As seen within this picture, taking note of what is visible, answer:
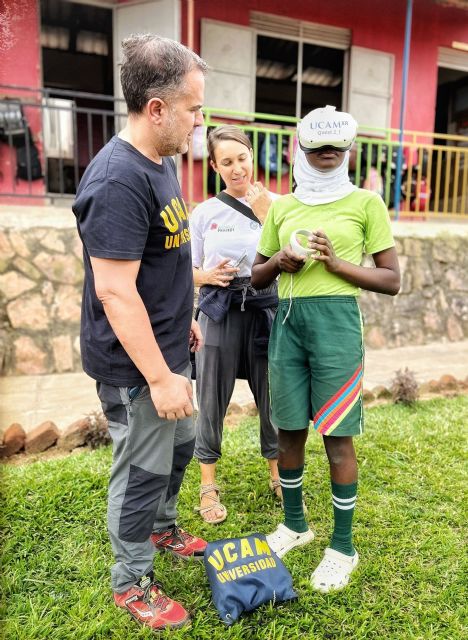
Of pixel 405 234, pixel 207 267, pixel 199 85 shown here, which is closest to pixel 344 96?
pixel 405 234

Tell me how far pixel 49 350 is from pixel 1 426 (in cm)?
181

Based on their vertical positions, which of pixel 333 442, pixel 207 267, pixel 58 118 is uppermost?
pixel 58 118

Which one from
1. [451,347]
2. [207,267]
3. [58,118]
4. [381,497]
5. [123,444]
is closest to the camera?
[123,444]

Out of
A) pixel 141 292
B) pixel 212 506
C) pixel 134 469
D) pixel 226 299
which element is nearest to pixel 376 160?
pixel 226 299

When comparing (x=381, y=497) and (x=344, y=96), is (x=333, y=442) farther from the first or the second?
(x=344, y=96)

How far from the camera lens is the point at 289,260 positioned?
6.50 ft

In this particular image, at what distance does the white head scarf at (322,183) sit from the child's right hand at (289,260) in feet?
A: 0.71

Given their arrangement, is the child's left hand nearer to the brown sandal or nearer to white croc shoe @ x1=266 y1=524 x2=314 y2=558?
white croc shoe @ x1=266 y1=524 x2=314 y2=558

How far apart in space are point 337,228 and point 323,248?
145 millimetres

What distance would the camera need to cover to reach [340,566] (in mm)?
2145

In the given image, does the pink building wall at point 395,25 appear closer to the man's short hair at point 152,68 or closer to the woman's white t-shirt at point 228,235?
the woman's white t-shirt at point 228,235

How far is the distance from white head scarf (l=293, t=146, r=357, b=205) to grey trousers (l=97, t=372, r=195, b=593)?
93cm

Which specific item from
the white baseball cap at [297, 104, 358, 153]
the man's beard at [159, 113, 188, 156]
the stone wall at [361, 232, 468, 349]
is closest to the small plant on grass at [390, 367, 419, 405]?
the stone wall at [361, 232, 468, 349]

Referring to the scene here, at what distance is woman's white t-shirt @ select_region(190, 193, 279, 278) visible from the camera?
248 centimetres
